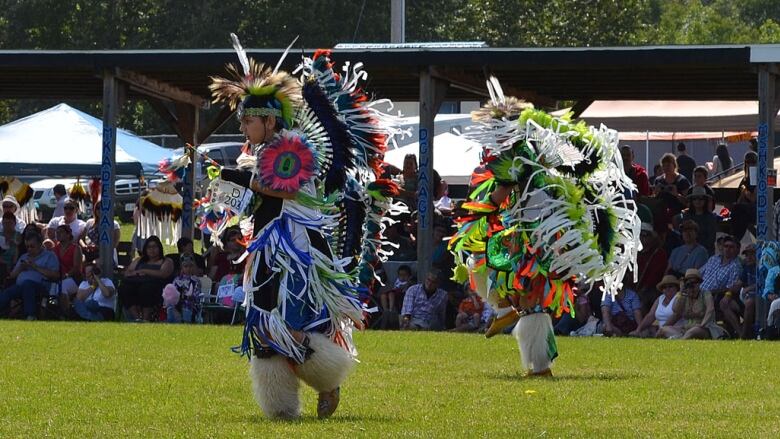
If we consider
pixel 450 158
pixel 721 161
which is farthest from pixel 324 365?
pixel 721 161

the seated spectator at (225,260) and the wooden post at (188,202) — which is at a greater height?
the wooden post at (188,202)

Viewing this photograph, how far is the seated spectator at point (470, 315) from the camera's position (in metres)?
16.7

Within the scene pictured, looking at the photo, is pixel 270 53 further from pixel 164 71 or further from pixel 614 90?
pixel 614 90

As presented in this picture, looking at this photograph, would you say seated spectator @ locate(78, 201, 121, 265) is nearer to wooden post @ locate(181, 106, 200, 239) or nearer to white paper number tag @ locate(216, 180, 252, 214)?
wooden post @ locate(181, 106, 200, 239)

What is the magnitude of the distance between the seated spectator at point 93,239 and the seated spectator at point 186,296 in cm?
126

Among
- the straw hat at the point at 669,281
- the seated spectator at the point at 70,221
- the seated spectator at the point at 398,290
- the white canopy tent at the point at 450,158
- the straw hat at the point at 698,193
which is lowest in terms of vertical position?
the seated spectator at the point at 398,290

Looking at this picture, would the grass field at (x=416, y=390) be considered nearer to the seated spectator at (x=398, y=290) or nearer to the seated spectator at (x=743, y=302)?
the seated spectator at (x=743, y=302)

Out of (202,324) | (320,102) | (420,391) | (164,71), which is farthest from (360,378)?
(164,71)

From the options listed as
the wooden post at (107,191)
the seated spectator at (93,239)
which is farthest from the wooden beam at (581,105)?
the seated spectator at (93,239)

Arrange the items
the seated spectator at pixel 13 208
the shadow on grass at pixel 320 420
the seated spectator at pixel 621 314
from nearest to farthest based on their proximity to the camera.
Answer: the shadow on grass at pixel 320 420 → the seated spectator at pixel 621 314 → the seated spectator at pixel 13 208

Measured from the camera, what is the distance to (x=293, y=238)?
8.37 m

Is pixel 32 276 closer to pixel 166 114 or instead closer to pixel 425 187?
pixel 166 114

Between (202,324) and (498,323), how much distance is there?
6.44m

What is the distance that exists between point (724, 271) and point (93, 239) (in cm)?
932
